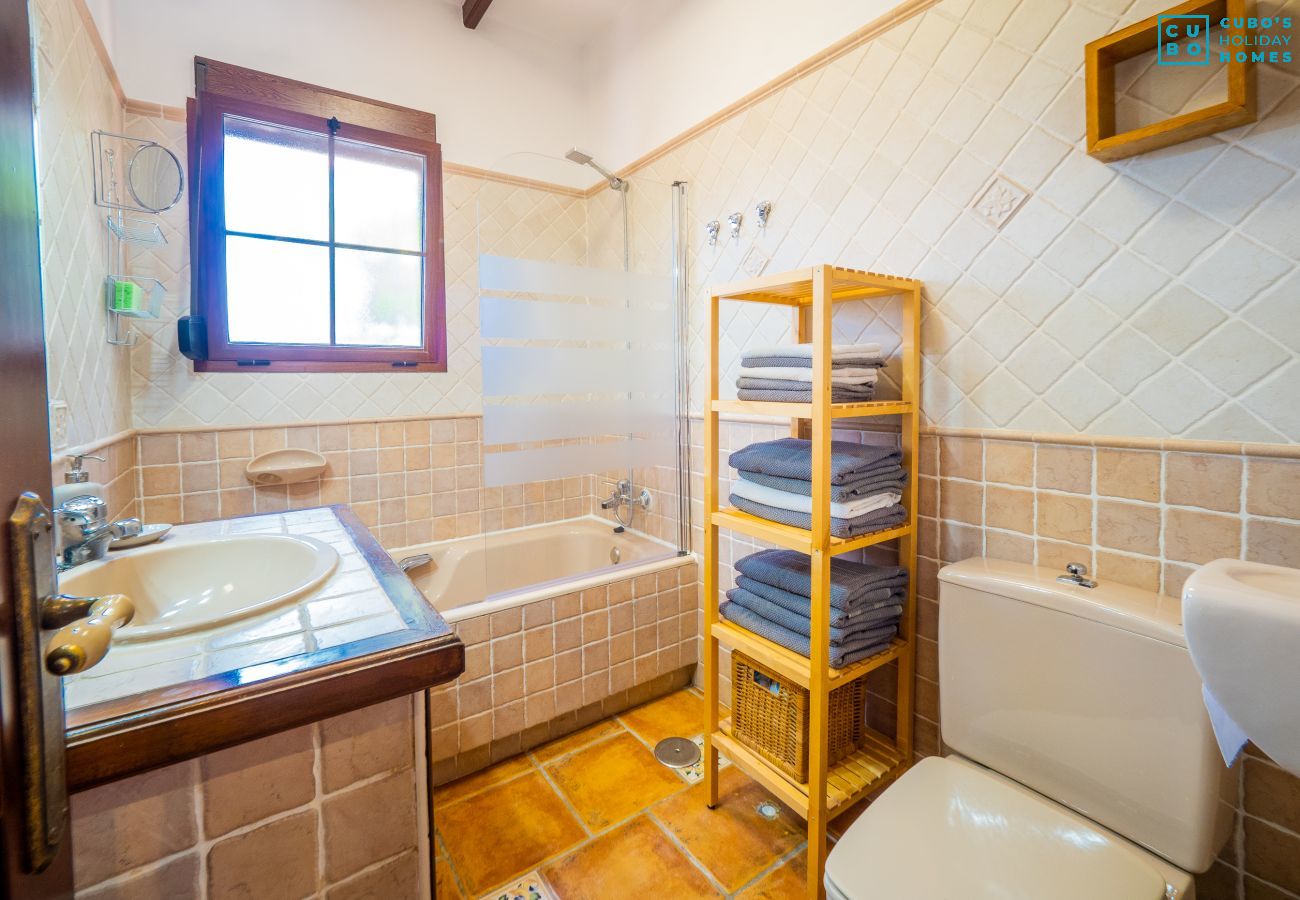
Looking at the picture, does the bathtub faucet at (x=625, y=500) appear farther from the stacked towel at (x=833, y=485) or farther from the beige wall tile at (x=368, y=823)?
the beige wall tile at (x=368, y=823)

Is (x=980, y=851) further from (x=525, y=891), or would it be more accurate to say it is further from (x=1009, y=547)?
(x=525, y=891)

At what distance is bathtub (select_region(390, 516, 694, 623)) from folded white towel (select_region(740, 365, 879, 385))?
0.97 m

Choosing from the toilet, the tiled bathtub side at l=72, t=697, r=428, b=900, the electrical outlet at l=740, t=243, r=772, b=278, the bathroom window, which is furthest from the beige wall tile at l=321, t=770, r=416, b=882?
the bathroom window

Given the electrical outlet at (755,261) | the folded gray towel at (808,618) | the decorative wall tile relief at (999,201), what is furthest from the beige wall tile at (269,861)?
the electrical outlet at (755,261)

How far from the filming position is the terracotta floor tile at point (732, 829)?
57.4 inches

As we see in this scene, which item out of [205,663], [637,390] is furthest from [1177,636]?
[637,390]

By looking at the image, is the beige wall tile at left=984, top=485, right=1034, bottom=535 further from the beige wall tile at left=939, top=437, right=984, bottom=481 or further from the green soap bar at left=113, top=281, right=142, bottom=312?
the green soap bar at left=113, top=281, right=142, bottom=312

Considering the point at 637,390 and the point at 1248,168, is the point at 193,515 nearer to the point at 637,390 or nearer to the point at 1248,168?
the point at 637,390

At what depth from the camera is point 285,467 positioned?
2172mm

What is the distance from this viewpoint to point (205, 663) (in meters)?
0.70

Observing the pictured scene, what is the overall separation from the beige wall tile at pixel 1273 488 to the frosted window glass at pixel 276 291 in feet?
9.04

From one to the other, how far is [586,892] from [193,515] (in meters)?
1.84

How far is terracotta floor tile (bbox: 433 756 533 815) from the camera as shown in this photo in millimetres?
1723

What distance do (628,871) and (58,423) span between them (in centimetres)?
165
